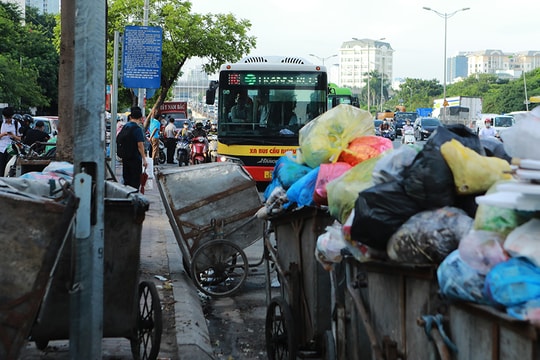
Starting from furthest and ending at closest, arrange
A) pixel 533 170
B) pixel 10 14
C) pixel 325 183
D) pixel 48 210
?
pixel 10 14, pixel 325 183, pixel 48 210, pixel 533 170

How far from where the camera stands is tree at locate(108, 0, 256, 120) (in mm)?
44375

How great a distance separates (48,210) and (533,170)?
2.30 m

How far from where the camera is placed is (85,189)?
4887 mm

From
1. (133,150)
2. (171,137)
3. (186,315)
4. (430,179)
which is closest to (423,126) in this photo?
(171,137)

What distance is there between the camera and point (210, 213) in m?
8.96

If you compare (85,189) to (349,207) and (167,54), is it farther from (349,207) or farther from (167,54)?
(167,54)

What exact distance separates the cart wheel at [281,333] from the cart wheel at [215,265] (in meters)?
2.41

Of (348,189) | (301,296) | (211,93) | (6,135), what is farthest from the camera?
(211,93)

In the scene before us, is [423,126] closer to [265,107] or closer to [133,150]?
[265,107]

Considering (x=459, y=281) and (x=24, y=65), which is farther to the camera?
(x=24, y=65)

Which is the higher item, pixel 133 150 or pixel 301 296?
pixel 133 150

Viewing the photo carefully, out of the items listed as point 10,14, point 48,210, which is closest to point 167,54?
point 10,14

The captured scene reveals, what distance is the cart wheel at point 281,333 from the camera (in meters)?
5.79

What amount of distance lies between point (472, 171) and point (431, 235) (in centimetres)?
35
